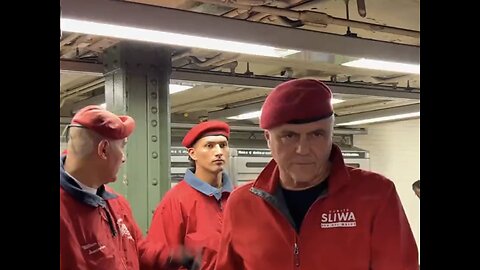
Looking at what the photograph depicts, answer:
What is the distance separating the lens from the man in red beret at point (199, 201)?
11.9ft

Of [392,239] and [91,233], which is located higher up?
[392,239]

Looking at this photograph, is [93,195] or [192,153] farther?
[192,153]

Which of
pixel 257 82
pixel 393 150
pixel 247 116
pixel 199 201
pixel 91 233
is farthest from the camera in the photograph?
pixel 393 150

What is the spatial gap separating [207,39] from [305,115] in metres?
0.99

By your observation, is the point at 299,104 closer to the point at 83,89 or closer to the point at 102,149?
the point at 102,149

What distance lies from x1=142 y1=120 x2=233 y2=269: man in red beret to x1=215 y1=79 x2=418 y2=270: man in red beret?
147 cm

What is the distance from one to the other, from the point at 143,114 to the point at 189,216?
0.77 meters

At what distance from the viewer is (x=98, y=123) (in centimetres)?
245

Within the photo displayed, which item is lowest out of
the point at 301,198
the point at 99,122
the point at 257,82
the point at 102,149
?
the point at 301,198

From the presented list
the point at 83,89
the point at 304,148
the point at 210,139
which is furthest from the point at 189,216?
the point at 83,89

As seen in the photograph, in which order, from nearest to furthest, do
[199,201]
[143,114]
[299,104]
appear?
[299,104]
[199,201]
[143,114]

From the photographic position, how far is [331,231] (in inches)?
70.4
